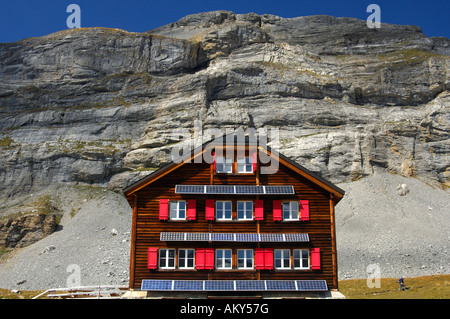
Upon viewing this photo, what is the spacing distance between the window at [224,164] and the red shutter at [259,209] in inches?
109

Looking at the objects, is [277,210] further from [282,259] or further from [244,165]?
[244,165]

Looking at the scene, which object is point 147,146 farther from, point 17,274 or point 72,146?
point 17,274

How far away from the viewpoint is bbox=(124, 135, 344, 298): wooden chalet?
26766mm

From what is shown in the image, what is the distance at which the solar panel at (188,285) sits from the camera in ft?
85.6

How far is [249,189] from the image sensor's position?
91.4ft

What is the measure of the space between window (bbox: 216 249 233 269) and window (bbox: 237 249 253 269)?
0.57m

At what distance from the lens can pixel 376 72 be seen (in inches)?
3893

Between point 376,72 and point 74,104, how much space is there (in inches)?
2655

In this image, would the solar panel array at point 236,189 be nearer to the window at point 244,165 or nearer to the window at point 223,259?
the window at point 244,165

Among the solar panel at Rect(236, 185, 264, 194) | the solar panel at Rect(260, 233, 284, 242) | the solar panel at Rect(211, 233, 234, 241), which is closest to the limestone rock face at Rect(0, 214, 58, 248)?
the solar panel at Rect(211, 233, 234, 241)

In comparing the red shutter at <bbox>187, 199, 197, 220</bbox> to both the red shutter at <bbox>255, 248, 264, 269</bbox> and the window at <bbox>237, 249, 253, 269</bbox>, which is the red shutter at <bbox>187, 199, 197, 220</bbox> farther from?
the red shutter at <bbox>255, 248, 264, 269</bbox>

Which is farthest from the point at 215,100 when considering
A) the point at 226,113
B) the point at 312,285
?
the point at 312,285

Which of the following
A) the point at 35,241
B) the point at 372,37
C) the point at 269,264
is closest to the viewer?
the point at 269,264
